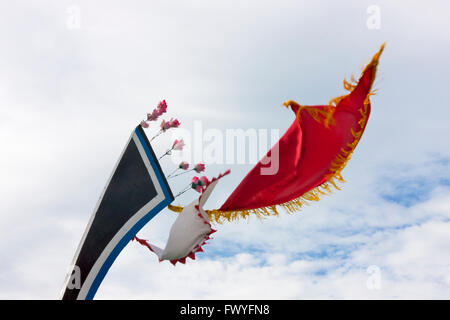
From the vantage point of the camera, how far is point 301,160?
7.03 m

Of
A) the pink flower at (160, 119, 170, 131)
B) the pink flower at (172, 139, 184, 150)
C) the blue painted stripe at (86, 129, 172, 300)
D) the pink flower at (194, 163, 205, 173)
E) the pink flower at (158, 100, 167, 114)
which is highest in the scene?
the pink flower at (158, 100, 167, 114)

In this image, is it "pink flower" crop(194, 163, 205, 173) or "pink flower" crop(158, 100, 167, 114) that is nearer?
"pink flower" crop(194, 163, 205, 173)

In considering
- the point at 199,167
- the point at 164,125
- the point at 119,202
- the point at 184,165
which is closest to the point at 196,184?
the point at 199,167

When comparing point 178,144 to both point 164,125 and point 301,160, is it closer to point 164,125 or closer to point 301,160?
point 164,125

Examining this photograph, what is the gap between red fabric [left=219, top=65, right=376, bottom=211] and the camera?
22.2 feet

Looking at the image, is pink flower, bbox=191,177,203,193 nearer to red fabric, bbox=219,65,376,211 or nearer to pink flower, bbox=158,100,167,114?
red fabric, bbox=219,65,376,211

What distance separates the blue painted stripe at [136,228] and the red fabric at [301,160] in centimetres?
91

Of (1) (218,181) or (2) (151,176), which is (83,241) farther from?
(1) (218,181)

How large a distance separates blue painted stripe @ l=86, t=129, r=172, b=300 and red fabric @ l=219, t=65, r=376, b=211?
908 millimetres

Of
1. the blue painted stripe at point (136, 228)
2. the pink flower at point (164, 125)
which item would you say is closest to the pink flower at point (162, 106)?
the pink flower at point (164, 125)

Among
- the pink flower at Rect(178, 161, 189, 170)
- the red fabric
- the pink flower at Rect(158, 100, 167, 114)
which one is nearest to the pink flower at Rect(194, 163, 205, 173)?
the pink flower at Rect(178, 161, 189, 170)

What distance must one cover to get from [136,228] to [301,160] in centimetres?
259

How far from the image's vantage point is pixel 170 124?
6891mm
